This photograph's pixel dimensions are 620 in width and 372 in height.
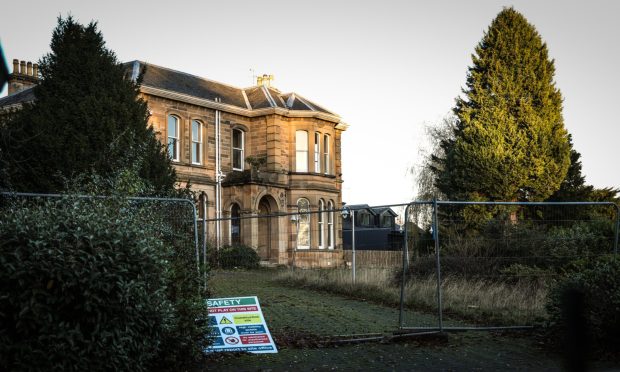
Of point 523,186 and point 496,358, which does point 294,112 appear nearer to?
point 523,186

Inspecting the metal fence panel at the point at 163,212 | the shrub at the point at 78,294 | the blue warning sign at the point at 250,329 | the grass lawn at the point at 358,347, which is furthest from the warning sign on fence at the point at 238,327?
the shrub at the point at 78,294

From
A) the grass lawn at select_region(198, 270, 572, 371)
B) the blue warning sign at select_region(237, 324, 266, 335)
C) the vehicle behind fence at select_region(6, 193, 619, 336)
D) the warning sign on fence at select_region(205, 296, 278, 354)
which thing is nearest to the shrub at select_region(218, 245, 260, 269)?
the vehicle behind fence at select_region(6, 193, 619, 336)

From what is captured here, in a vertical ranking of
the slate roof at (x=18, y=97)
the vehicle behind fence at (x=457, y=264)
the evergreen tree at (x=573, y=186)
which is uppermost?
the slate roof at (x=18, y=97)

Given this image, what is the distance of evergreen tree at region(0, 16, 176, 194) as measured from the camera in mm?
13281

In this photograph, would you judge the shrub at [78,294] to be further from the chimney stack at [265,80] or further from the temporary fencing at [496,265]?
the chimney stack at [265,80]

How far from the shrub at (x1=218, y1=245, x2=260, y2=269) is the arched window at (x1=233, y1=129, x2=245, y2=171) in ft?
69.0

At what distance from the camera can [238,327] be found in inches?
348

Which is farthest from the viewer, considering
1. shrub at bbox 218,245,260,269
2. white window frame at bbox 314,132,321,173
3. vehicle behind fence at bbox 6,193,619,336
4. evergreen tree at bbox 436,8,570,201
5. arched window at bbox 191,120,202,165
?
white window frame at bbox 314,132,321,173

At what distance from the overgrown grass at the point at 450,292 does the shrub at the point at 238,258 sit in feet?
5.91

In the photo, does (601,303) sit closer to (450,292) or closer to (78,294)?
(450,292)

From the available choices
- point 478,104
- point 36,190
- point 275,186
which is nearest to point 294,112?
point 275,186

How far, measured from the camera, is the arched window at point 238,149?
112ft

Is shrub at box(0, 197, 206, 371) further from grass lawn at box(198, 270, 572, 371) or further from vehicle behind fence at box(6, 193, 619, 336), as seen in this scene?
grass lawn at box(198, 270, 572, 371)

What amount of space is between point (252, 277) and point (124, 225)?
5.80 m
